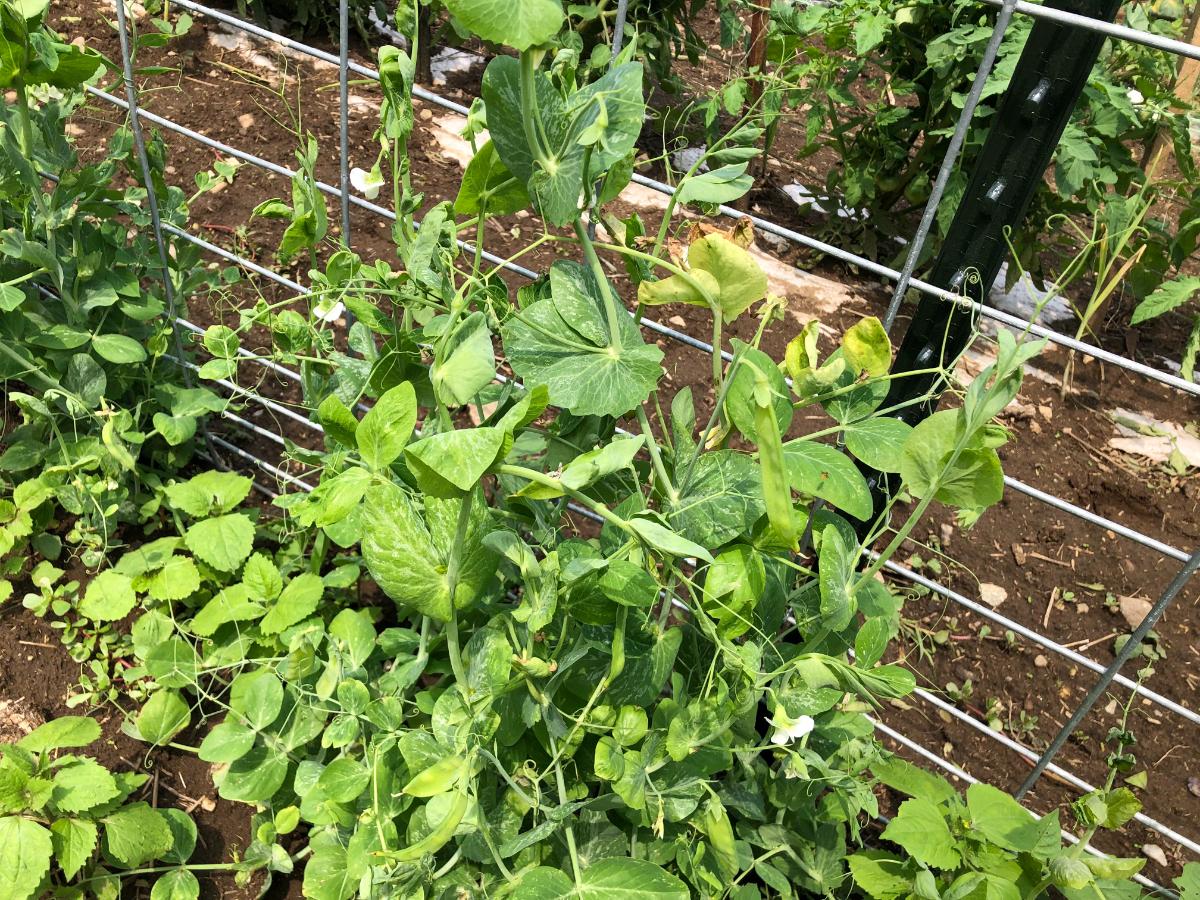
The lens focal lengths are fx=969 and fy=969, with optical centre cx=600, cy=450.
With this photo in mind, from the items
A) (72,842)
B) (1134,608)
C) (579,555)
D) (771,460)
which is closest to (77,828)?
(72,842)

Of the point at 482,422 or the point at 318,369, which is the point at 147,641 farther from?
the point at 482,422

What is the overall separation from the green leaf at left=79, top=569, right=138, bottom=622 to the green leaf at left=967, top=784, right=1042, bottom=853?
1173 millimetres

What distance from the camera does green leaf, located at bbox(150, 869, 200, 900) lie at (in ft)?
3.91

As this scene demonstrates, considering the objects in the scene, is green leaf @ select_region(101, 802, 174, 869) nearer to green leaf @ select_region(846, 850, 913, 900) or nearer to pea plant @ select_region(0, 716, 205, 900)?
pea plant @ select_region(0, 716, 205, 900)

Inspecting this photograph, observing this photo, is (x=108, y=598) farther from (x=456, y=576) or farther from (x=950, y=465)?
(x=950, y=465)

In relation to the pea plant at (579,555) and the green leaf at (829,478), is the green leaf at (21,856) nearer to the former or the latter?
the pea plant at (579,555)

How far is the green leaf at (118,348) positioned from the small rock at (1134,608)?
1757mm

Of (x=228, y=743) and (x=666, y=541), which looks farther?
(x=228, y=743)

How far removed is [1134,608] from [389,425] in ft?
5.13

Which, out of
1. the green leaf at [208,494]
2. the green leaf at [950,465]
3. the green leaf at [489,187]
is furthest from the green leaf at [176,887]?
the green leaf at [950,465]

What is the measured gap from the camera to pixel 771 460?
68cm

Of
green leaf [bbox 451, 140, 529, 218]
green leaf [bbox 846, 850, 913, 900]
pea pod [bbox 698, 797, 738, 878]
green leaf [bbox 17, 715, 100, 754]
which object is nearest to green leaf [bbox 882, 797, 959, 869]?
green leaf [bbox 846, 850, 913, 900]

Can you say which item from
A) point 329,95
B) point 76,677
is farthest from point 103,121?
point 76,677

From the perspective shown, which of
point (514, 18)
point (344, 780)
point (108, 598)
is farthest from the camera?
point (108, 598)
